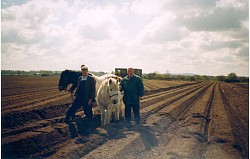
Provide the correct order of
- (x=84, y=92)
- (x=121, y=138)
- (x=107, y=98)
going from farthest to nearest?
(x=84, y=92)
(x=107, y=98)
(x=121, y=138)

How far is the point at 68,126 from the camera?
24.1 feet

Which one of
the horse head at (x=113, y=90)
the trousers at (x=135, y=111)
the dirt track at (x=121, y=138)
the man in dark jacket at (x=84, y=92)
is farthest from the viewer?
the trousers at (x=135, y=111)

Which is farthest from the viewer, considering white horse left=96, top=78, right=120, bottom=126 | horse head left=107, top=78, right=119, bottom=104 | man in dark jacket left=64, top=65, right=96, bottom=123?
man in dark jacket left=64, top=65, right=96, bottom=123

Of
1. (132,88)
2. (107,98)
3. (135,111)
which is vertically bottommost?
(135,111)

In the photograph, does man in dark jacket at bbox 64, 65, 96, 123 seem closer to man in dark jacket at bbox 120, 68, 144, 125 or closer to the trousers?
man in dark jacket at bbox 120, 68, 144, 125

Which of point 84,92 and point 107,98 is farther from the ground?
point 84,92

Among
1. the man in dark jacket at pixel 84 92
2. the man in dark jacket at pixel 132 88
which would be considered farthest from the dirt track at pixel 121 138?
the man in dark jacket at pixel 132 88

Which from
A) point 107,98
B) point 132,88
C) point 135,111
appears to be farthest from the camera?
point 135,111

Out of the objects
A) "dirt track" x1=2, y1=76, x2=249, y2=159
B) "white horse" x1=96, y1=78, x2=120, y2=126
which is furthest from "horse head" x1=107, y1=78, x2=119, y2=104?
"dirt track" x1=2, y1=76, x2=249, y2=159

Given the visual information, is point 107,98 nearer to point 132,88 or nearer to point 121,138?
point 132,88

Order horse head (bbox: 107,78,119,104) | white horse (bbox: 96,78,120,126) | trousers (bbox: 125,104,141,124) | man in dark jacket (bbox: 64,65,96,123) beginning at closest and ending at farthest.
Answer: horse head (bbox: 107,78,119,104) < white horse (bbox: 96,78,120,126) < man in dark jacket (bbox: 64,65,96,123) < trousers (bbox: 125,104,141,124)

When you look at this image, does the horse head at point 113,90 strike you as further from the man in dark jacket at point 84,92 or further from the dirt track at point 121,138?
the dirt track at point 121,138

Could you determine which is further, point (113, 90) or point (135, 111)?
point (135, 111)

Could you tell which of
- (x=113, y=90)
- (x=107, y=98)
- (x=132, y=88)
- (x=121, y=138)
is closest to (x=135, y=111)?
(x=132, y=88)
